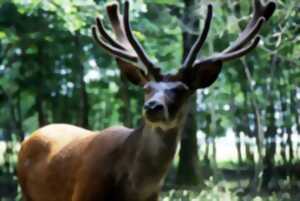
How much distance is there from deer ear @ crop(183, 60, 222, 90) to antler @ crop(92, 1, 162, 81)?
0.13 meters

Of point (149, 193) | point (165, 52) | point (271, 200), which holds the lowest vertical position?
point (271, 200)

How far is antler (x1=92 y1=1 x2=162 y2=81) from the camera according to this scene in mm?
3928

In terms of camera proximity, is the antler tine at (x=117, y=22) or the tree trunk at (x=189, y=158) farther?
the tree trunk at (x=189, y=158)

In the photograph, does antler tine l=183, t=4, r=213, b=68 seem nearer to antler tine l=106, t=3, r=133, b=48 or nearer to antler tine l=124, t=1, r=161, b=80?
antler tine l=124, t=1, r=161, b=80

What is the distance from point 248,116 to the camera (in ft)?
55.1

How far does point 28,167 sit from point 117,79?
9.26 m

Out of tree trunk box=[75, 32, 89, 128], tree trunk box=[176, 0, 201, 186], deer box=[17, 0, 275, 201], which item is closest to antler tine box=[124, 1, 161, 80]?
deer box=[17, 0, 275, 201]

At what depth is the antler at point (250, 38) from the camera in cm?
399

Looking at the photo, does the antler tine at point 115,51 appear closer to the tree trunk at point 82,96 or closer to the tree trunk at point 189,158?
the tree trunk at point 82,96

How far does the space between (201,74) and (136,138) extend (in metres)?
0.41

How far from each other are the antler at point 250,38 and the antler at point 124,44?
235mm

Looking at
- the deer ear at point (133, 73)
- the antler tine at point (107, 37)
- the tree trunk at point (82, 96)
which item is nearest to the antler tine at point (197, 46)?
the deer ear at point (133, 73)

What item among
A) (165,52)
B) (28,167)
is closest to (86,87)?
(165,52)

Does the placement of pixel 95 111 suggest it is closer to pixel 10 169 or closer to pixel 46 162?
pixel 10 169
